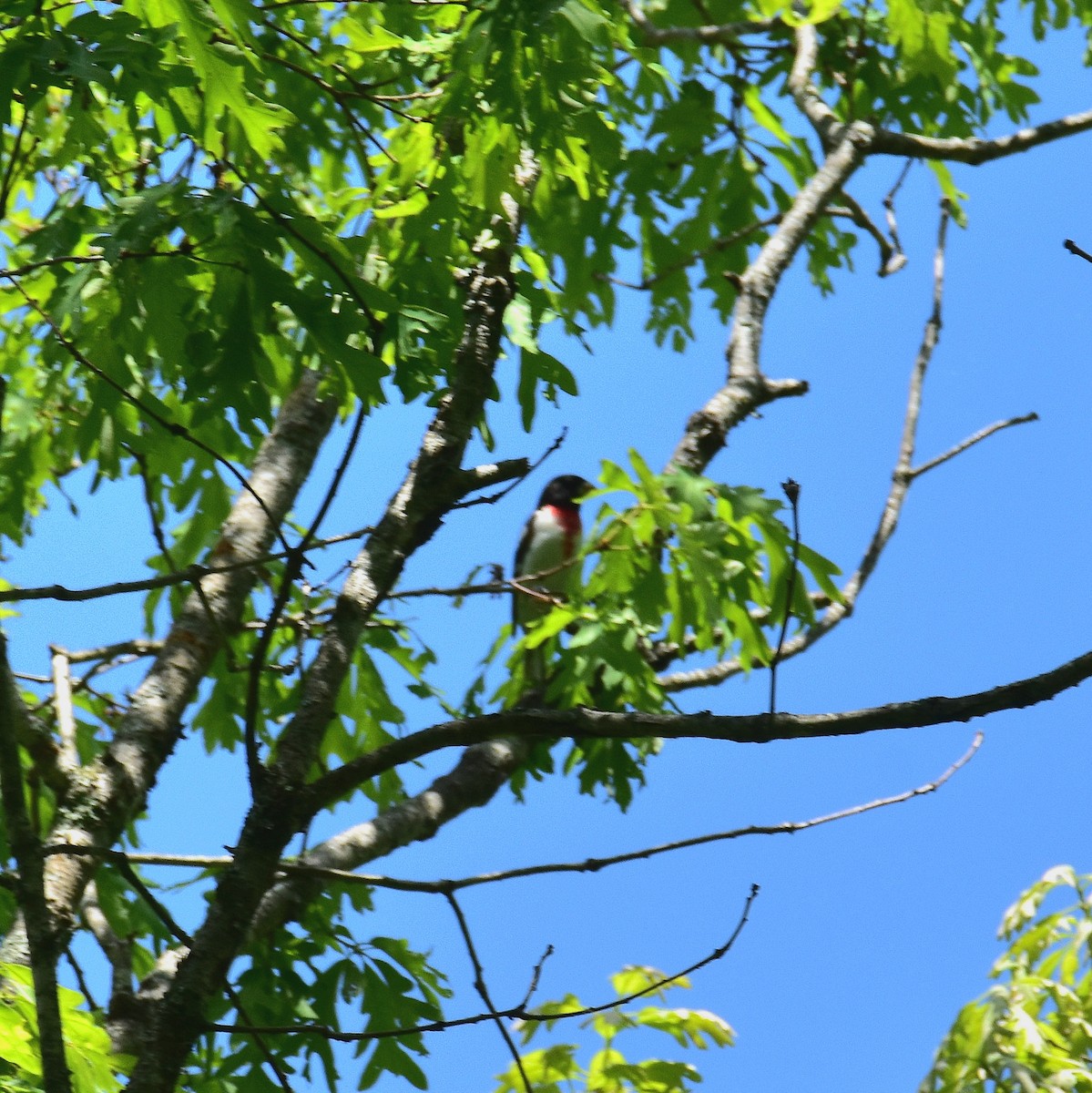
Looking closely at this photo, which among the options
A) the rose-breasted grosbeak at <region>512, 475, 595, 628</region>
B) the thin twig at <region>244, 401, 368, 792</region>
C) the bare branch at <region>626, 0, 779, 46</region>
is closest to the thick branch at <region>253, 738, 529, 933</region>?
the thin twig at <region>244, 401, 368, 792</region>

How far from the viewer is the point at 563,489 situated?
7621 mm

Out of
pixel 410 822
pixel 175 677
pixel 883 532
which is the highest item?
pixel 883 532

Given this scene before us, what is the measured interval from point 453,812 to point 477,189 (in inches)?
80.4

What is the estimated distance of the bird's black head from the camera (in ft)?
24.7

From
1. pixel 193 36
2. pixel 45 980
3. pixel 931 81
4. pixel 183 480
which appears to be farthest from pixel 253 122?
pixel 931 81

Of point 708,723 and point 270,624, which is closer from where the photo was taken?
point 708,723

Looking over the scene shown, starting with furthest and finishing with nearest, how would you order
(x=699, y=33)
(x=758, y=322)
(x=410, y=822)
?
(x=699, y=33), (x=758, y=322), (x=410, y=822)

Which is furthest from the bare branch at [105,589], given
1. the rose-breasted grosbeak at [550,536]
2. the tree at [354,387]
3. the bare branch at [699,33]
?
the rose-breasted grosbeak at [550,536]

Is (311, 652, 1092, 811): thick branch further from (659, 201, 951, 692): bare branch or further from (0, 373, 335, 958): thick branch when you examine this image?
(659, 201, 951, 692): bare branch

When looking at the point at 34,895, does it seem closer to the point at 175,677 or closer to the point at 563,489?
the point at 175,677

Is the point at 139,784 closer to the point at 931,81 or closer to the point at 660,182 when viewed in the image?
the point at 660,182

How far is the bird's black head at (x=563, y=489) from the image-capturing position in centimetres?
754

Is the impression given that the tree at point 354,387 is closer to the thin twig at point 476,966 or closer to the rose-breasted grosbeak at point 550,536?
the thin twig at point 476,966

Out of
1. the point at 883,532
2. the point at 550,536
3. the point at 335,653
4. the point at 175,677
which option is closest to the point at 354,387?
the point at 335,653
